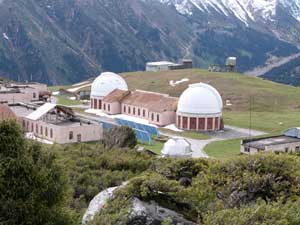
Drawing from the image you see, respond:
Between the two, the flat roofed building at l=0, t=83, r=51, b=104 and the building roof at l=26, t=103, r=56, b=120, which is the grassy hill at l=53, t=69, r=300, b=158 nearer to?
the building roof at l=26, t=103, r=56, b=120

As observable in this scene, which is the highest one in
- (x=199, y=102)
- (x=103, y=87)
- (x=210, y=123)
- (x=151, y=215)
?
(x=151, y=215)

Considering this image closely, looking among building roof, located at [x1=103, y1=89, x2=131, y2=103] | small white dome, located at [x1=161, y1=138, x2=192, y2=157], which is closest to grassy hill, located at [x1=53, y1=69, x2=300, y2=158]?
small white dome, located at [x1=161, y1=138, x2=192, y2=157]

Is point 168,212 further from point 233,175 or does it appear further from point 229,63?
point 229,63

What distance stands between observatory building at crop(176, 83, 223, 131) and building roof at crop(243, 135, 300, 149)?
9.19m

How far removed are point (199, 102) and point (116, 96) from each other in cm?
1450

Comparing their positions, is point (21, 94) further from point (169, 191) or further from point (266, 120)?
point (169, 191)

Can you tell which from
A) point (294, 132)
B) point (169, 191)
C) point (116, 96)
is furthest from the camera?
point (116, 96)

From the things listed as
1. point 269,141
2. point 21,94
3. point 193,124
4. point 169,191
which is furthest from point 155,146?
point 169,191

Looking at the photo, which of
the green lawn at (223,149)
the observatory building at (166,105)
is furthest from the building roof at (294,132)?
the observatory building at (166,105)

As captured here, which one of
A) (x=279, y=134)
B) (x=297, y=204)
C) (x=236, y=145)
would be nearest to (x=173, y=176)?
(x=297, y=204)

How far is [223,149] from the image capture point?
53062 millimetres

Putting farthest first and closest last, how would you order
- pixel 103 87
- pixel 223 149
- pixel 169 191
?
pixel 103 87
pixel 223 149
pixel 169 191

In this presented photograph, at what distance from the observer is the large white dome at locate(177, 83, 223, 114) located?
62844 millimetres

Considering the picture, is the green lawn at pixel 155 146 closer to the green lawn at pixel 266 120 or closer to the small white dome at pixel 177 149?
the small white dome at pixel 177 149
